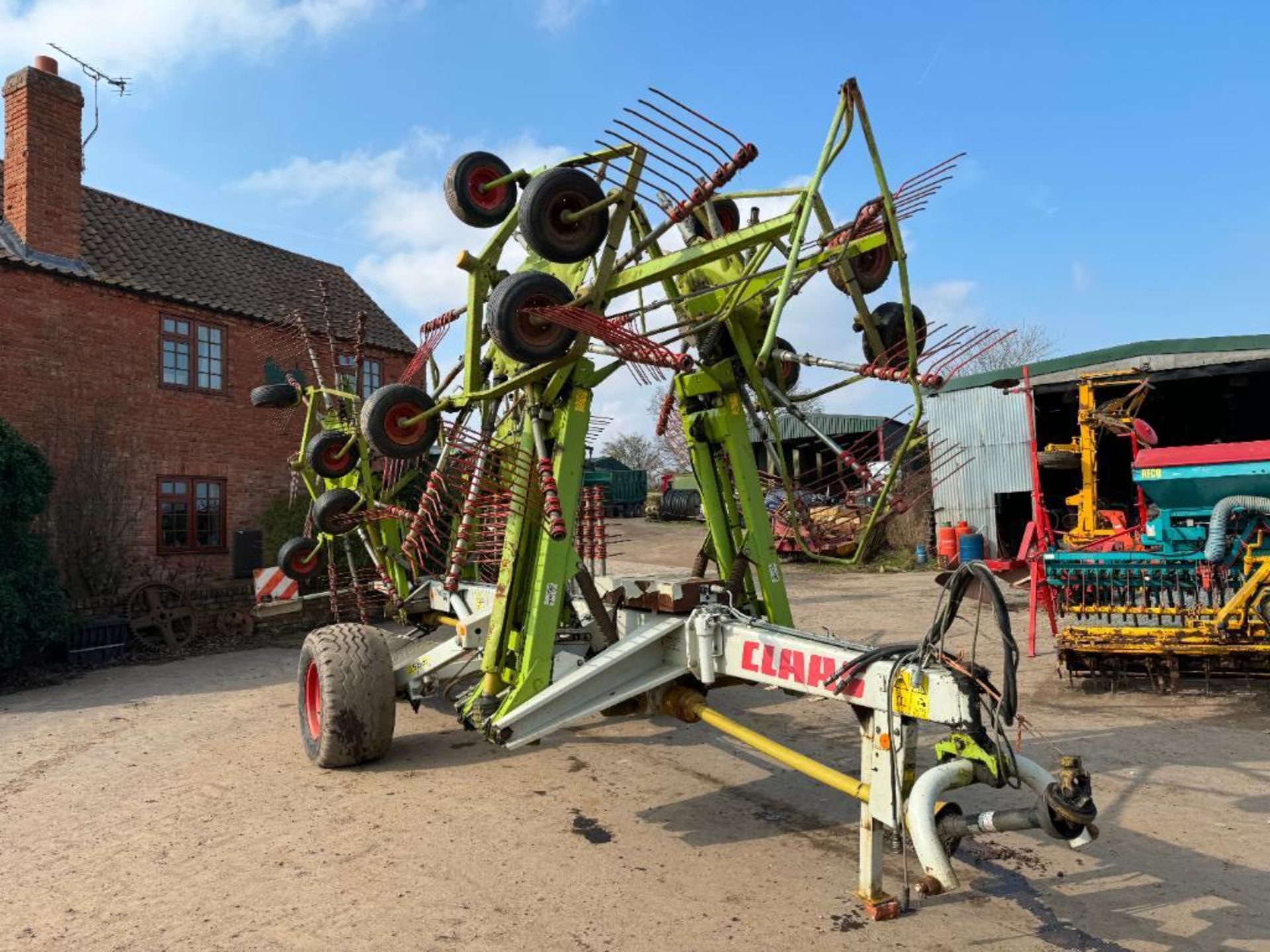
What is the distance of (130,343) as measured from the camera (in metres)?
13.0

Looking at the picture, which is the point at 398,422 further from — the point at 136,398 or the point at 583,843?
the point at 136,398

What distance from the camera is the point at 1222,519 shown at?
726 centimetres

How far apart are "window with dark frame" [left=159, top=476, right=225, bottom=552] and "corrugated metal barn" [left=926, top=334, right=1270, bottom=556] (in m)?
13.8

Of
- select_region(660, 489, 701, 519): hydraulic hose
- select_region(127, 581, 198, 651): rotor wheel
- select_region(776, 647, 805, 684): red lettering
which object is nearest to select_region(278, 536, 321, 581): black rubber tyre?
select_region(127, 581, 198, 651): rotor wheel

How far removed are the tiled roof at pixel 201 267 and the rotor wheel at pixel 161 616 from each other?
441 centimetres

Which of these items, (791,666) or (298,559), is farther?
(298,559)

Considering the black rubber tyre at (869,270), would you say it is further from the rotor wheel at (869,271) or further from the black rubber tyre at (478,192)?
the black rubber tyre at (478,192)

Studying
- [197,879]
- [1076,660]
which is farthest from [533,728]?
[1076,660]

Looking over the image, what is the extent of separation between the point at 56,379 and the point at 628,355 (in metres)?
11.1

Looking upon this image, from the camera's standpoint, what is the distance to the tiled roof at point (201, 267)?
13.4 m

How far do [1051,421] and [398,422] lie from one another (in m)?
19.1

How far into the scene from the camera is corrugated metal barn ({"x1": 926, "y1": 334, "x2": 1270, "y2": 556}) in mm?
17891

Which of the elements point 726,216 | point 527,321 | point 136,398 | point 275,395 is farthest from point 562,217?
point 136,398

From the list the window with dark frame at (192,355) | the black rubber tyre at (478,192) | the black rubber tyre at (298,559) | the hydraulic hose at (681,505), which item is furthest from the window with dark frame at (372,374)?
the hydraulic hose at (681,505)
